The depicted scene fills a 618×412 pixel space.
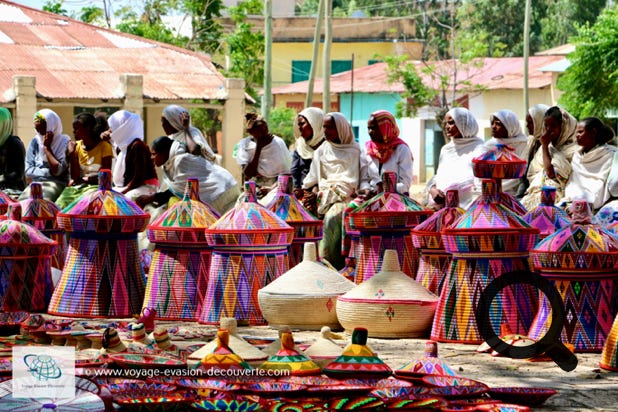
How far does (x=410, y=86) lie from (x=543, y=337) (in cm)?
3832

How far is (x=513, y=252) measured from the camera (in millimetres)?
8266

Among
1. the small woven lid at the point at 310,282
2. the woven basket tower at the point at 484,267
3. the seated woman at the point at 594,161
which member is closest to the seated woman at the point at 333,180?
the seated woman at the point at 594,161

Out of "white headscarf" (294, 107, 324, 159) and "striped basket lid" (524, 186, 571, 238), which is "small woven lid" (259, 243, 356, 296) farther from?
"white headscarf" (294, 107, 324, 159)

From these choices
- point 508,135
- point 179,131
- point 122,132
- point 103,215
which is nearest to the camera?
point 103,215

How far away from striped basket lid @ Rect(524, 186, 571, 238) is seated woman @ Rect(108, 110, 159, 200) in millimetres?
3604

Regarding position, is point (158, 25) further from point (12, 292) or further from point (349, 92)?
point (12, 292)

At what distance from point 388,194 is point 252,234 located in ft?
3.89

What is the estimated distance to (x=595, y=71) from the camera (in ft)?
106

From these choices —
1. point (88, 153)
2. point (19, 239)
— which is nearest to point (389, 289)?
point (19, 239)

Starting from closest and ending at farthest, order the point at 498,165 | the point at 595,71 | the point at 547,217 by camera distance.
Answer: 1. the point at 498,165
2. the point at 547,217
3. the point at 595,71

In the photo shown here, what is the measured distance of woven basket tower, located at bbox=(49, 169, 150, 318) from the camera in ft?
31.5

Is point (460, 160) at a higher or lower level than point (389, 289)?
higher

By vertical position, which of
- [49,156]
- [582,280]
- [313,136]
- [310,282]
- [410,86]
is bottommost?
[310,282]

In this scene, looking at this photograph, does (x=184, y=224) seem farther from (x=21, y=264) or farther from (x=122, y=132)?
(x=122, y=132)
